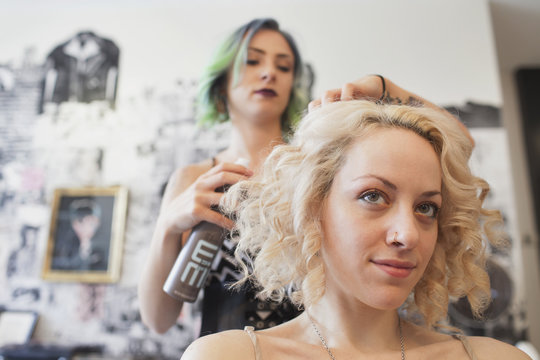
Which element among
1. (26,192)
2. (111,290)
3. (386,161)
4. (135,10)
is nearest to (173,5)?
(135,10)

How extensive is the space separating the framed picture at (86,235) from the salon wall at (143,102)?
6cm

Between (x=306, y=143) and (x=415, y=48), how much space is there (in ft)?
6.86

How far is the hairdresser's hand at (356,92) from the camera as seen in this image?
914 millimetres

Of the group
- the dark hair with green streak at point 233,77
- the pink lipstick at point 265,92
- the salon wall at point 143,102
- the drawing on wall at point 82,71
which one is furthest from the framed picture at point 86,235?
the pink lipstick at point 265,92

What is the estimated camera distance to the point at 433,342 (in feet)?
2.88

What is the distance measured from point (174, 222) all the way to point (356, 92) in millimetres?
514

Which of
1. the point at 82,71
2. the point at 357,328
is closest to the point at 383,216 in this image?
the point at 357,328

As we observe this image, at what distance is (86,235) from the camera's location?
2.66m

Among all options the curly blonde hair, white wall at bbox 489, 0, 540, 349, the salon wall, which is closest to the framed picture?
the salon wall

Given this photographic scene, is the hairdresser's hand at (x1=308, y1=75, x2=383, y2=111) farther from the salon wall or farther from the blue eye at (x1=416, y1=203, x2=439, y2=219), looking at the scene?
the salon wall

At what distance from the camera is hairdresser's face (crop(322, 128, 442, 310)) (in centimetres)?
71

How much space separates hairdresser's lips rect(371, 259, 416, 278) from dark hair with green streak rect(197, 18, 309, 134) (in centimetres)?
60

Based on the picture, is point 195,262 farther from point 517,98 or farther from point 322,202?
point 517,98

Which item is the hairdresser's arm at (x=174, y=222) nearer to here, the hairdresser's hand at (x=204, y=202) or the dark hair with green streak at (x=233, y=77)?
the hairdresser's hand at (x=204, y=202)
